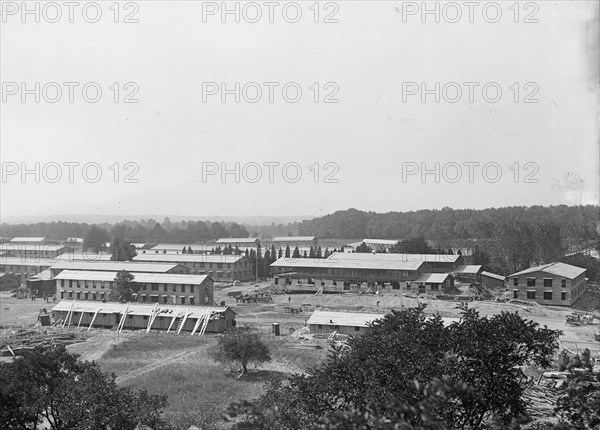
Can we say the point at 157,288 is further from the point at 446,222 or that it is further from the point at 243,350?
the point at 446,222

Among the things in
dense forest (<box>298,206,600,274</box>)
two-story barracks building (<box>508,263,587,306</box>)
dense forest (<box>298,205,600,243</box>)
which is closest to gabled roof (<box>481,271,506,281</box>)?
dense forest (<box>298,206,600,274</box>)

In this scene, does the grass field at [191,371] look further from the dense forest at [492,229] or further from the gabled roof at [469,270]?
the dense forest at [492,229]

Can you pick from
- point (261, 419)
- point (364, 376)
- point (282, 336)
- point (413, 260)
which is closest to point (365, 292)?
point (413, 260)

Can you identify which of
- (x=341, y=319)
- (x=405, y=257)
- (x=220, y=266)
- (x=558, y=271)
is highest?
(x=405, y=257)

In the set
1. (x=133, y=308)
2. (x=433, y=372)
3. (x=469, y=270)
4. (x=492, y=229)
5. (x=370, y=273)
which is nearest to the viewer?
(x=433, y=372)

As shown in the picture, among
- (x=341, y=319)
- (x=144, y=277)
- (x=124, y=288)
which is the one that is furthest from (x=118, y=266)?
(x=341, y=319)

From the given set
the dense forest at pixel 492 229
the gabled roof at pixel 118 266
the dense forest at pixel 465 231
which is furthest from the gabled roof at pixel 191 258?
the dense forest at pixel 492 229
